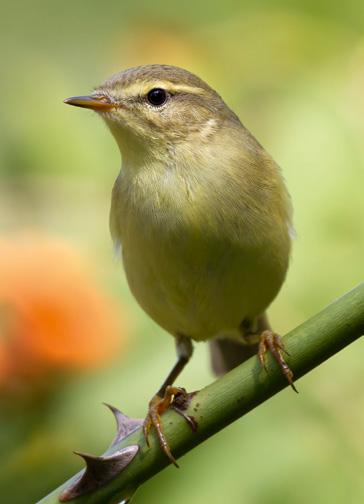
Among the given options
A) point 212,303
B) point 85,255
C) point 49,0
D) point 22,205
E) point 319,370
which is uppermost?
point 49,0

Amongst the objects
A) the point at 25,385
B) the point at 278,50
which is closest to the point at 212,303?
the point at 25,385

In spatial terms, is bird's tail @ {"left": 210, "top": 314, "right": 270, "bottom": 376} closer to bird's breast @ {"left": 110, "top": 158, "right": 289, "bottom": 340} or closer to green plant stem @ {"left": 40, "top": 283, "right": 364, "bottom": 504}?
bird's breast @ {"left": 110, "top": 158, "right": 289, "bottom": 340}

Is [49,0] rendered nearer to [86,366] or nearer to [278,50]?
[278,50]

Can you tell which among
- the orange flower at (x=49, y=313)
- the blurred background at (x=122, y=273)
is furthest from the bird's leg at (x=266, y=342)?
the orange flower at (x=49, y=313)

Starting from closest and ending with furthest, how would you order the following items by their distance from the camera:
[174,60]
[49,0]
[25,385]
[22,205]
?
[25,385] < [22,205] < [174,60] < [49,0]

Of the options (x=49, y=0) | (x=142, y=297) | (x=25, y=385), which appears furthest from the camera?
(x=49, y=0)

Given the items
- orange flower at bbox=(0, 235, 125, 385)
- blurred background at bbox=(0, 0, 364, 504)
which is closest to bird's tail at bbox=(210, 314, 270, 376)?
blurred background at bbox=(0, 0, 364, 504)
